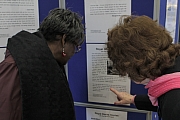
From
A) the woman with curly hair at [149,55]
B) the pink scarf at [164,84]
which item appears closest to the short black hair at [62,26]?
the woman with curly hair at [149,55]

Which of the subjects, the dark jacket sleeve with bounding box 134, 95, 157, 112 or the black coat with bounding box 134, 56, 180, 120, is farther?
the dark jacket sleeve with bounding box 134, 95, 157, 112

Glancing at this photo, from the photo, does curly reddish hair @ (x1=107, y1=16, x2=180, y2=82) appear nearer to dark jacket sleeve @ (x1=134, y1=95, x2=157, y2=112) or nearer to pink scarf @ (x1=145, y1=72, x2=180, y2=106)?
pink scarf @ (x1=145, y1=72, x2=180, y2=106)

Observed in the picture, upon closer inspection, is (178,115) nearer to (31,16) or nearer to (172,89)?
(172,89)

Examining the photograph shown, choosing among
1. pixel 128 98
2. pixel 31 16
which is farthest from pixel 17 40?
pixel 128 98

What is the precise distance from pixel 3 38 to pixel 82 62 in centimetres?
51

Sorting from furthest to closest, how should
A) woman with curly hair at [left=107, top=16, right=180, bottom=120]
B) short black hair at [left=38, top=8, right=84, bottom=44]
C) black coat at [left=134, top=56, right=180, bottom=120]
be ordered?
short black hair at [left=38, top=8, right=84, bottom=44]
woman with curly hair at [left=107, top=16, right=180, bottom=120]
black coat at [left=134, top=56, right=180, bottom=120]

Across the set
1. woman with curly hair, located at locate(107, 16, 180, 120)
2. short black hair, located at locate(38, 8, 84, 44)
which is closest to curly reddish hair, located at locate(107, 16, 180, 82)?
woman with curly hair, located at locate(107, 16, 180, 120)

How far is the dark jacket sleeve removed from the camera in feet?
4.56

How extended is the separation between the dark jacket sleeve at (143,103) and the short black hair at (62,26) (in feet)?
1.63

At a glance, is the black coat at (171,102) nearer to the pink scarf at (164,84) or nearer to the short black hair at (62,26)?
the pink scarf at (164,84)

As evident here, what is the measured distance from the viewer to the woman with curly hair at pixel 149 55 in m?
0.98

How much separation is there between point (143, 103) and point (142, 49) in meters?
0.51

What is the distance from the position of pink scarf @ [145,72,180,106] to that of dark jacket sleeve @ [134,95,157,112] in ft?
1.16

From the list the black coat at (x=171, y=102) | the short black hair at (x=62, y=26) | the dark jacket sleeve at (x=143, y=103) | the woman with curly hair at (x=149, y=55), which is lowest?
the dark jacket sleeve at (x=143, y=103)
